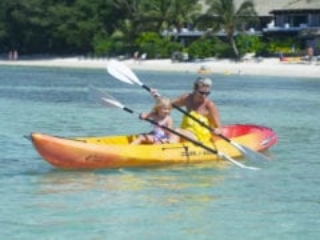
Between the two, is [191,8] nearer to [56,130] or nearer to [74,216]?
[56,130]

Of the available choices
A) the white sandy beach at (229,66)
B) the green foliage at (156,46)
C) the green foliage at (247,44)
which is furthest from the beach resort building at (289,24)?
the white sandy beach at (229,66)

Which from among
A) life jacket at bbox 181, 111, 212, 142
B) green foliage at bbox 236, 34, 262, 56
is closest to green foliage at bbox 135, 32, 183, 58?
green foliage at bbox 236, 34, 262, 56

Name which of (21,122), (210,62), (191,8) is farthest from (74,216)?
(191,8)

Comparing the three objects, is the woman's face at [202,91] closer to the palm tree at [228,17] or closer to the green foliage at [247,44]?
the palm tree at [228,17]

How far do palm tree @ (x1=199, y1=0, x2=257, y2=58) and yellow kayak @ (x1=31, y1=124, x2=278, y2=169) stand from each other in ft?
170

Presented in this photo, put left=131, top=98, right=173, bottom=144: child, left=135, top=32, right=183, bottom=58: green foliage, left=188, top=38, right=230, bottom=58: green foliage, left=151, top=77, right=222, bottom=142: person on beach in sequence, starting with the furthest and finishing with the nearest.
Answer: left=135, top=32, right=183, bottom=58: green foliage → left=188, top=38, right=230, bottom=58: green foliage → left=151, top=77, right=222, bottom=142: person on beach → left=131, top=98, right=173, bottom=144: child

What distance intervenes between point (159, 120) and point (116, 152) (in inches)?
41.1

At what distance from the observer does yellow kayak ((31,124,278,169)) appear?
50.8 feet

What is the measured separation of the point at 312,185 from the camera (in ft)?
50.8

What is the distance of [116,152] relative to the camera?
1595 cm

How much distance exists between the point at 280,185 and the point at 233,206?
85.5 inches

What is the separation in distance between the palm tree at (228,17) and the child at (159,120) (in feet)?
171

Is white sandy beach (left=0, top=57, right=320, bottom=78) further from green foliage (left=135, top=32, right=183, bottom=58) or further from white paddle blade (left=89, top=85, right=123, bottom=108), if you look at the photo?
white paddle blade (left=89, top=85, right=123, bottom=108)

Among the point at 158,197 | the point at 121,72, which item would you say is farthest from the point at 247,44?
the point at 158,197
